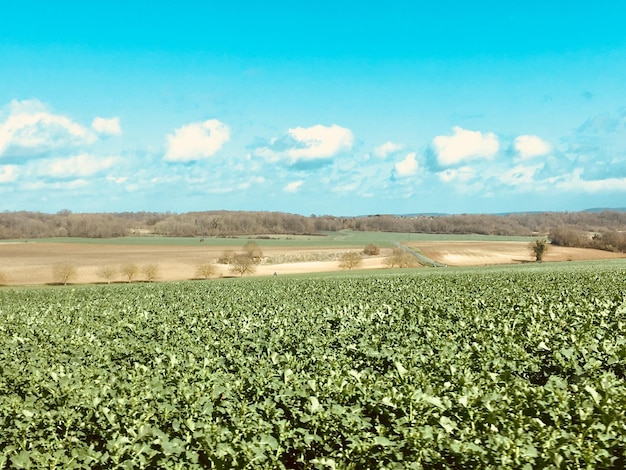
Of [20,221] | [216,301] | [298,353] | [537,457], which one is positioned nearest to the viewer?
[537,457]

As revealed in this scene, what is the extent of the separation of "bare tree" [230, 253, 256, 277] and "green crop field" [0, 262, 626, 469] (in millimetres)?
57488

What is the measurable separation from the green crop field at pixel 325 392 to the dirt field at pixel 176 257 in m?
60.9

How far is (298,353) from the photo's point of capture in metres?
11.8

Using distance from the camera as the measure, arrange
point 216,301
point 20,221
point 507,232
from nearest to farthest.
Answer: point 216,301 < point 20,221 < point 507,232

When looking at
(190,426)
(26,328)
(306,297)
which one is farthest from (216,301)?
(190,426)

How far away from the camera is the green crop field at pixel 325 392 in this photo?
5840mm

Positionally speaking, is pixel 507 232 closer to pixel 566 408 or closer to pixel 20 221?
pixel 20 221

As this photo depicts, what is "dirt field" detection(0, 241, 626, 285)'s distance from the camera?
7669cm

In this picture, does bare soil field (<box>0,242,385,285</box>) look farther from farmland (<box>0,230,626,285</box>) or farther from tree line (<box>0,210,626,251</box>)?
tree line (<box>0,210,626,251</box>)

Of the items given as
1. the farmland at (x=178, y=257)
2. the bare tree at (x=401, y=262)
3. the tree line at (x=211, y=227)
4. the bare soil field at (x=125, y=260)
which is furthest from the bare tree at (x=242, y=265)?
the tree line at (x=211, y=227)

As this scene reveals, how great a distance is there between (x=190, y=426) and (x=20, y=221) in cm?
17206

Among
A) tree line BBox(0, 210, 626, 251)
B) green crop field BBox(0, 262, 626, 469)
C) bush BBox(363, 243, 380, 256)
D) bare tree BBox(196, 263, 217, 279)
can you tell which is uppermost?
tree line BBox(0, 210, 626, 251)

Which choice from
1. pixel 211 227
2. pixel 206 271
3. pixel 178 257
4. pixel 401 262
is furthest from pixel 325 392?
pixel 211 227

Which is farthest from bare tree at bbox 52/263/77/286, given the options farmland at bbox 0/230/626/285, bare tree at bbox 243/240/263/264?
bare tree at bbox 243/240/263/264
